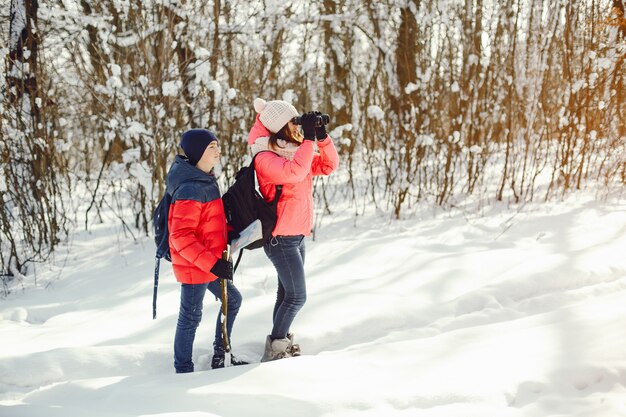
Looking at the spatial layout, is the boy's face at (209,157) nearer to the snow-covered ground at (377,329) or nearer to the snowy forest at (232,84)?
the snow-covered ground at (377,329)

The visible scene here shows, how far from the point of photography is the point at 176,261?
2.84 m

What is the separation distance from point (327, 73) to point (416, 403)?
12.9 metres

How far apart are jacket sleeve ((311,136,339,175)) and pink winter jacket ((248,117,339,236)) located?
6cm

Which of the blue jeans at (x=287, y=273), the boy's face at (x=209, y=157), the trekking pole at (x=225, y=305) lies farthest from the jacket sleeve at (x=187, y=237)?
the blue jeans at (x=287, y=273)

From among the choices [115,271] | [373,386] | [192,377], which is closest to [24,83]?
[115,271]

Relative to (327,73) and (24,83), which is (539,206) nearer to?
(24,83)

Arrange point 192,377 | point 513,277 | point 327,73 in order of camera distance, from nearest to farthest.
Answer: point 192,377, point 513,277, point 327,73

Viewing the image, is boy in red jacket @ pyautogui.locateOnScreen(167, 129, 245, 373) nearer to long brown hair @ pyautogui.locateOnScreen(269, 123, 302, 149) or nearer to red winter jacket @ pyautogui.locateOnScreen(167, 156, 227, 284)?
red winter jacket @ pyautogui.locateOnScreen(167, 156, 227, 284)

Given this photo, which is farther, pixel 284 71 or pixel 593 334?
pixel 284 71

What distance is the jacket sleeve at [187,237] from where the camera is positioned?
274 cm

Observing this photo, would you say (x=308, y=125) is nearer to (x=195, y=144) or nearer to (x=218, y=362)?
(x=195, y=144)

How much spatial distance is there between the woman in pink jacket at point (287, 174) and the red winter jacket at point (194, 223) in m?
0.29

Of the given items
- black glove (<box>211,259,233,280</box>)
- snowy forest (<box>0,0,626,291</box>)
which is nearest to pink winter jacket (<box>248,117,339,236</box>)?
black glove (<box>211,259,233,280</box>)

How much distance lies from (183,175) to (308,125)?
0.76 m
